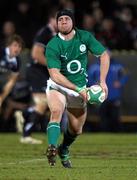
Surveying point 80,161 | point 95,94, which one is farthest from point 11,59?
point 95,94

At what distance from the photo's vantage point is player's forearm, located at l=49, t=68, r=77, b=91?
406 inches

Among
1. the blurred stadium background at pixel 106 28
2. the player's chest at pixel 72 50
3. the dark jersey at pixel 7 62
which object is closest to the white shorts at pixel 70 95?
the player's chest at pixel 72 50

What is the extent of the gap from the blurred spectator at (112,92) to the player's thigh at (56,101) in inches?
336

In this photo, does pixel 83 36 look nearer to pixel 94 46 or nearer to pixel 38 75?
pixel 94 46

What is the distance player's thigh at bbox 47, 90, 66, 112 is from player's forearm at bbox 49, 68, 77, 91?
0.81 feet

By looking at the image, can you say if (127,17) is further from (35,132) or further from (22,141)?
(22,141)

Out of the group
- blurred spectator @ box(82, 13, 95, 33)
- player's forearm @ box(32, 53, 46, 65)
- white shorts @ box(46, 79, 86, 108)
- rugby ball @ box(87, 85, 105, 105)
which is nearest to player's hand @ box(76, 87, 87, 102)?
rugby ball @ box(87, 85, 105, 105)

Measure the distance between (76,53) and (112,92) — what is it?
351 inches

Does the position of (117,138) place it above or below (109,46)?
below

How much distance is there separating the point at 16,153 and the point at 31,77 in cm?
298

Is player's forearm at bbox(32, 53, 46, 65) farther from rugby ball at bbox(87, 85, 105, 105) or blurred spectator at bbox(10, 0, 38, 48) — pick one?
blurred spectator at bbox(10, 0, 38, 48)

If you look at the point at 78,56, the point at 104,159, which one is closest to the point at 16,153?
the point at 104,159

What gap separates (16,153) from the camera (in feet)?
43.0

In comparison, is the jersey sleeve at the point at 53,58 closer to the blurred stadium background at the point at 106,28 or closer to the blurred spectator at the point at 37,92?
the blurred spectator at the point at 37,92
